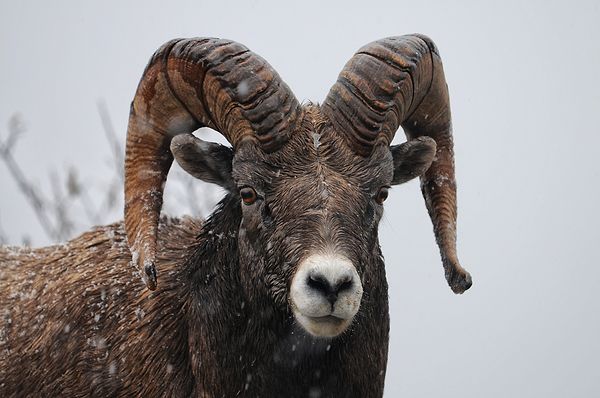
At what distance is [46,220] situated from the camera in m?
19.4

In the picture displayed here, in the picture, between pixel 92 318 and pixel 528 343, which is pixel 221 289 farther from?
pixel 528 343

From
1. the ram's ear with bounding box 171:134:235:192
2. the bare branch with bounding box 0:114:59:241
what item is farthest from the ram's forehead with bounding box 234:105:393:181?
the bare branch with bounding box 0:114:59:241

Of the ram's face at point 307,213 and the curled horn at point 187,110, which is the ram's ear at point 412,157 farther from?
the curled horn at point 187,110

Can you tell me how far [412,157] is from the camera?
7648 mm

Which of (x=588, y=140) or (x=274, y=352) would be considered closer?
(x=274, y=352)

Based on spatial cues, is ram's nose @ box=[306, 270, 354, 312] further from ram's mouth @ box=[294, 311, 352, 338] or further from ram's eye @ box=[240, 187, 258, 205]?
ram's eye @ box=[240, 187, 258, 205]

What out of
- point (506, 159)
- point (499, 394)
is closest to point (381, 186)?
→ point (499, 394)

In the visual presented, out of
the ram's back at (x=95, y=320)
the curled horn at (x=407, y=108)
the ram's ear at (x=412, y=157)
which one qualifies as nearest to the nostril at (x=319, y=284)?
the curled horn at (x=407, y=108)

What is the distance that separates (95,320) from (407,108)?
300 cm

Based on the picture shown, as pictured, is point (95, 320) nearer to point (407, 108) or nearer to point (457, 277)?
point (457, 277)

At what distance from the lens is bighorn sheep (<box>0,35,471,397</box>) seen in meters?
6.68

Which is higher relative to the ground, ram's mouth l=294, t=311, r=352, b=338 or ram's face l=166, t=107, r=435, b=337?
ram's face l=166, t=107, r=435, b=337

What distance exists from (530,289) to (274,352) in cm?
4018

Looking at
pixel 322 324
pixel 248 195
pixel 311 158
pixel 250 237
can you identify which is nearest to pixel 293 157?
pixel 311 158
